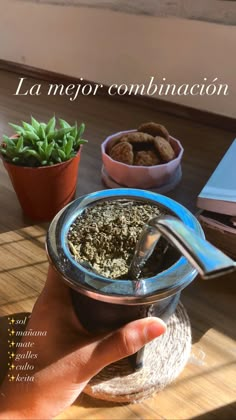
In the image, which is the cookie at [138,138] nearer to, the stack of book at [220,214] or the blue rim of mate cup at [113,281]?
the stack of book at [220,214]

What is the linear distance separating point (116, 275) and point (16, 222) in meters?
0.31

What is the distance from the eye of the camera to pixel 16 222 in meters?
0.64

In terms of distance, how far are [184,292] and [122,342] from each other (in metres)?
0.18

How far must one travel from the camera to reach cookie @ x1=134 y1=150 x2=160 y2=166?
0.67m

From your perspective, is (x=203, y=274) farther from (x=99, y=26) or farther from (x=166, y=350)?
(x=99, y=26)

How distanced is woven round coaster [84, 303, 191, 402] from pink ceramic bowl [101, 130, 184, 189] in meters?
0.28

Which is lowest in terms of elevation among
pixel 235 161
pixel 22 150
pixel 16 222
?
pixel 16 222

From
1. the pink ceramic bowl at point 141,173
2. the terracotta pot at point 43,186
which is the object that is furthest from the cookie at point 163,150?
the terracotta pot at point 43,186

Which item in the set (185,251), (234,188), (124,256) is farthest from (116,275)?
(234,188)

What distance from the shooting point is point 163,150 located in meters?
0.68

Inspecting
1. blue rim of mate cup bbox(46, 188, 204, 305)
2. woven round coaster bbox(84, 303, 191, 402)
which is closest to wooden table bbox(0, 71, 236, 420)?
woven round coaster bbox(84, 303, 191, 402)

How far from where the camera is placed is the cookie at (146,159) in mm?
673

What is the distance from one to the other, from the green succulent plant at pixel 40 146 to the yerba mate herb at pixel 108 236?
19 centimetres

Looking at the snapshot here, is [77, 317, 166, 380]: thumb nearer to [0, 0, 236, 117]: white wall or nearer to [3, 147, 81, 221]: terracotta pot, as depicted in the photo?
[3, 147, 81, 221]: terracotta pot
